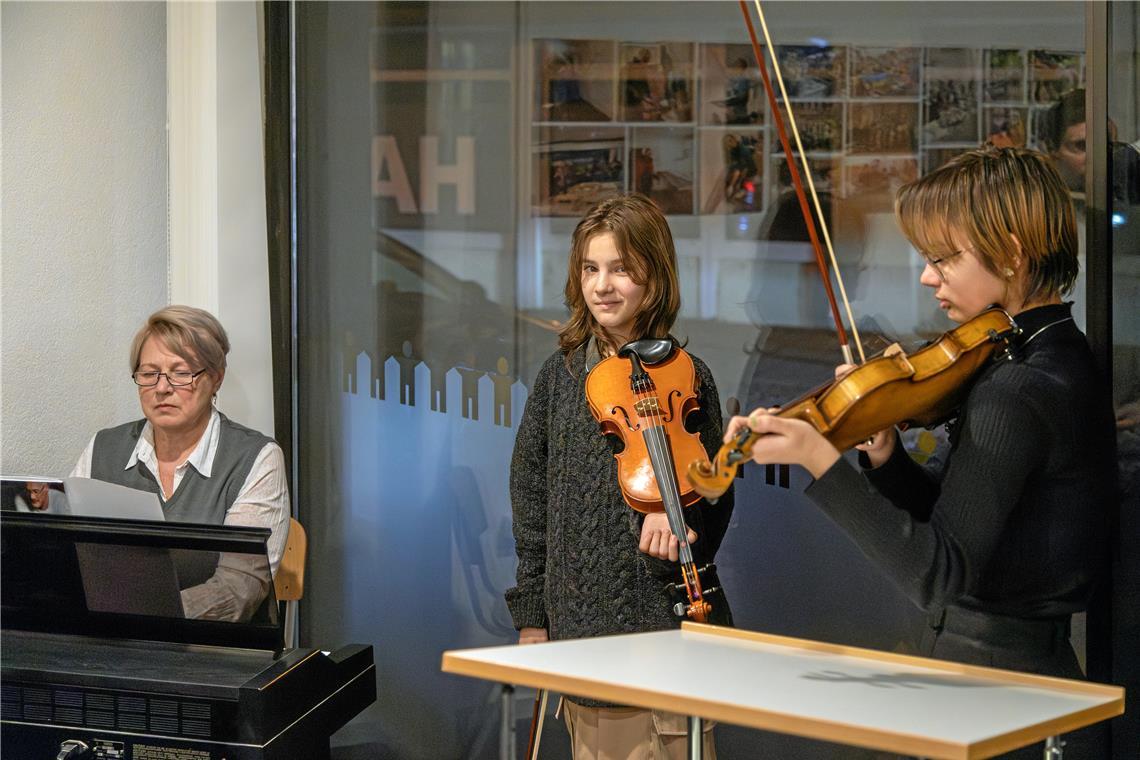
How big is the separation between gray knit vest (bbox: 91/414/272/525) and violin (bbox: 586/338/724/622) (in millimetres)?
940

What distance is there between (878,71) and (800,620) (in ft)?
3.92

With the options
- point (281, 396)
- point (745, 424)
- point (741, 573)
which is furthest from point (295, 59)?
point (745, 424)

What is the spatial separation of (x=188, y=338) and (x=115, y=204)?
638 millimetres

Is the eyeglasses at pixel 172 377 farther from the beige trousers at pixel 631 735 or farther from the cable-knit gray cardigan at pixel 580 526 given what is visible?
the beige trousers at pixel 631 735

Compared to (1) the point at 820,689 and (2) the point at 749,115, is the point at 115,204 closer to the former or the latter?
(2) the point at 749,115

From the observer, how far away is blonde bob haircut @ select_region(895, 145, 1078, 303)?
1712mm

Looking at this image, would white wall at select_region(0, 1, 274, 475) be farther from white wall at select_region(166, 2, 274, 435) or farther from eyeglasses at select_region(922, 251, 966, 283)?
eyeglasses at select_region(922, 251, 966, 283)

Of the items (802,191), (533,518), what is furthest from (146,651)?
(802,191)

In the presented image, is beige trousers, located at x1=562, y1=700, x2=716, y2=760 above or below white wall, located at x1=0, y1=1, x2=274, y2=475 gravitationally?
below

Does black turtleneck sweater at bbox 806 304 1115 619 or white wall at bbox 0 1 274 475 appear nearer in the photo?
black turtleneck sweater at bbox 806 304 1115 619

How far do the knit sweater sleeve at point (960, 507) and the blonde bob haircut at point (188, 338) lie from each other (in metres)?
1.62

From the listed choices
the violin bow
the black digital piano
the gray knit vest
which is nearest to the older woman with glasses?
the gray knit vest

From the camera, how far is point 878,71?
2.72 meters

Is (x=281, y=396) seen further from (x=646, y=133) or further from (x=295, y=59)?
(x=646, y=133)
